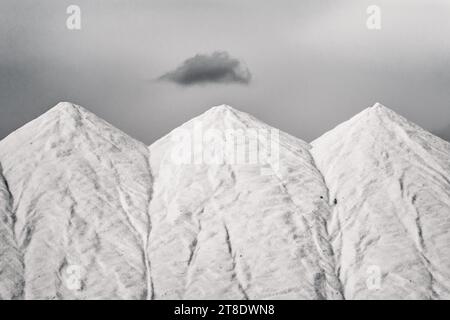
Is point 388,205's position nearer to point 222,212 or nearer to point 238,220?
point 238,220

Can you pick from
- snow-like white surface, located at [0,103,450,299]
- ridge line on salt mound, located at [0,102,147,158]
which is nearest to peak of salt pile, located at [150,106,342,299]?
snow-like white surface, located at [0,103,450,299]

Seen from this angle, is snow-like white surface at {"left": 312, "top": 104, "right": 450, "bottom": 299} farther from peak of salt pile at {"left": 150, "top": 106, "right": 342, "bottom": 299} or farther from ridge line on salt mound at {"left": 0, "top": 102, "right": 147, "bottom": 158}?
ridge line on salt mound at {"left": 0, "top": 102, "right": 147, "bottom": 158}

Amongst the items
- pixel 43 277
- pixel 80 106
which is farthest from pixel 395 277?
pixel 80 106

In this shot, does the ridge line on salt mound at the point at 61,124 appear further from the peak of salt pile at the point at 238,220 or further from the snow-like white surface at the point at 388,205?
the snow-like white surface at the point at 388,205

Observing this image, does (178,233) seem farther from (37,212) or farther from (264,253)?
(37,212)

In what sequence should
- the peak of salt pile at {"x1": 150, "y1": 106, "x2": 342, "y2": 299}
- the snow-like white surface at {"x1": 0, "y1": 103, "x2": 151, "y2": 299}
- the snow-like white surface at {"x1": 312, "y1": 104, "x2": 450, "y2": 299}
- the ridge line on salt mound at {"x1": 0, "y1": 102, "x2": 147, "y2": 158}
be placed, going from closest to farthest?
the peak of salt pile at {"x1": 150, "y1": 106, "x2": 342, "y2": 299} → the snow-like white surface at {"x1": 312, "y1": 104, "x2": 450, "y2": 299} → the snow-like white surface at {"x1": 0, "y1": 103, "x2": 151, "y2": 299} → the ridge line on salt mound at {"x1": 0, "y1": 102, "x2": 147, "y2": 158}

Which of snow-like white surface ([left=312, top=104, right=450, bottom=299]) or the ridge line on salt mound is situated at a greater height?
the ridge line on salt mound
